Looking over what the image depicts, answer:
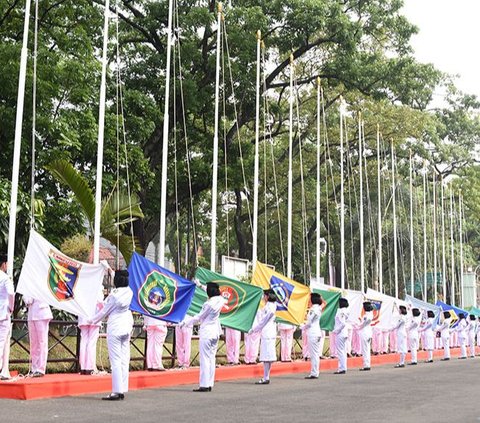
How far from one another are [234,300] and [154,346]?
78.7 inches

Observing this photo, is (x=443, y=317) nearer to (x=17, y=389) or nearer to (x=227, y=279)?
(x=227, y=279)

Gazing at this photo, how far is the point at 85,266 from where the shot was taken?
13.6 meters

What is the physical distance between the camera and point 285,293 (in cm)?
1953

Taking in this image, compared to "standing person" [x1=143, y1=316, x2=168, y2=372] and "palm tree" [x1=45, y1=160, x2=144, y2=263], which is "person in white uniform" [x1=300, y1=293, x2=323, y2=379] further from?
"palm tree" [x1=45, y1=160, x2=144, y2=263]

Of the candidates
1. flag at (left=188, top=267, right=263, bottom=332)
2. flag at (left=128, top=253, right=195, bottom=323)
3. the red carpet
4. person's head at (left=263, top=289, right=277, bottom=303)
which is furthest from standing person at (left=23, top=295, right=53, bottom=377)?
person's head at (left=263, top=289, right=277, bottom=303)

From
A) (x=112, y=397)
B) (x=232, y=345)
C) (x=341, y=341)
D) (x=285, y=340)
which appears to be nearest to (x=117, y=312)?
(x=112, y=397)

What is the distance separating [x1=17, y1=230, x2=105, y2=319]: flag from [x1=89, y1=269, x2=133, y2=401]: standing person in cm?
104

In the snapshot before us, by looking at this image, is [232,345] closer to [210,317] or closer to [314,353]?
[314,353]

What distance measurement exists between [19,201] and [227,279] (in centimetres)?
482

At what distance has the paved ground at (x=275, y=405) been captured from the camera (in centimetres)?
1007

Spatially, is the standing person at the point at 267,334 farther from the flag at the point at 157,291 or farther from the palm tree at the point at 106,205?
the palm tree at the point at 106,205

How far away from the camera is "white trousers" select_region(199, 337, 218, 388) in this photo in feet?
45.3

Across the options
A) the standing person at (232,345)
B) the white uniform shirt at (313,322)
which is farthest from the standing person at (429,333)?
the standing person at (232,345)

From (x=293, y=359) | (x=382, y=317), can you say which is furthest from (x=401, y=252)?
(x=293, y=359)
